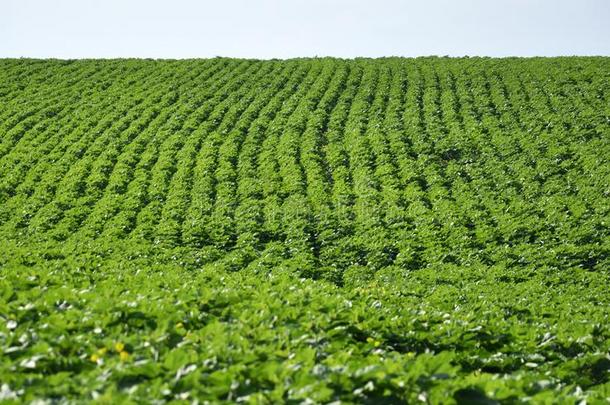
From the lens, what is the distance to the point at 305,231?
20594mm

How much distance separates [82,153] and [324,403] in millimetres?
27048

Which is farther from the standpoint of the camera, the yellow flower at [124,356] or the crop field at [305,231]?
the crop field at [305,231]

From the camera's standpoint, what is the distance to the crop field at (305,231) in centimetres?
549

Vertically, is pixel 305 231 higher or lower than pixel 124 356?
higher

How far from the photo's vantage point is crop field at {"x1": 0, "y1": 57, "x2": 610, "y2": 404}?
5492 mm

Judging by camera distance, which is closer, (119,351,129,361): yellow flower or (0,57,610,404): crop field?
(119,351,129,361): yellow flower

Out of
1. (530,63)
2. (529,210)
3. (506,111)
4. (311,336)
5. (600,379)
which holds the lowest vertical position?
(600,379)

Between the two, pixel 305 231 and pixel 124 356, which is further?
pixel 305 231

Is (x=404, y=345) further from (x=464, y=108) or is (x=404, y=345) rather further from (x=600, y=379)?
(x=464, y=108)

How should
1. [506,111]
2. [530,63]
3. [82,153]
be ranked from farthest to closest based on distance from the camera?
[530,63] → [506,111] → [82,153]

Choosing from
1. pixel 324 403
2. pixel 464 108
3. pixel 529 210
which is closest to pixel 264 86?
pixel 464 108

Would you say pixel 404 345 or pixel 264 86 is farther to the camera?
pixel 264 86

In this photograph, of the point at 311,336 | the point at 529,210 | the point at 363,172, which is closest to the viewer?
the point at 311,336

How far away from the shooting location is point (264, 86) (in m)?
42.8
